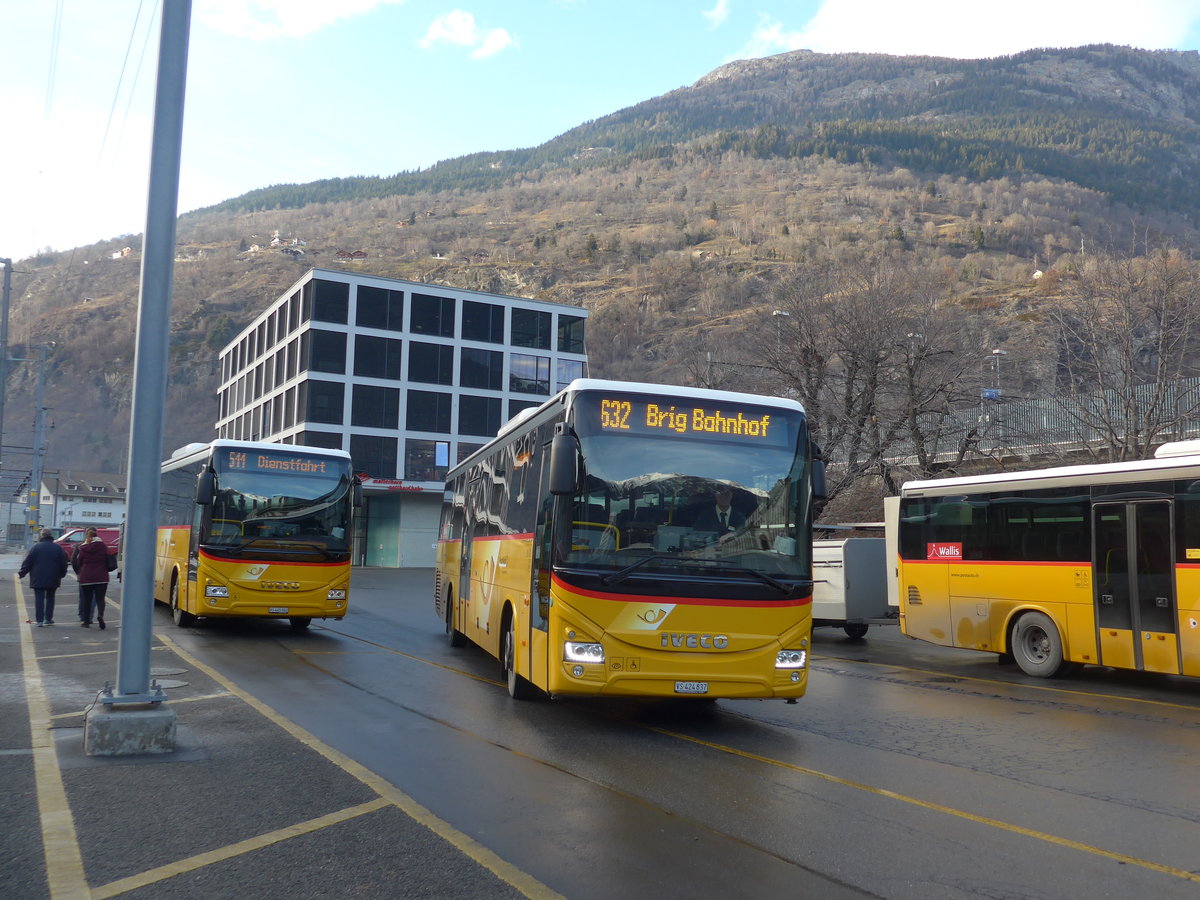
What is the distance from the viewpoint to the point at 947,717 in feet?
36.0

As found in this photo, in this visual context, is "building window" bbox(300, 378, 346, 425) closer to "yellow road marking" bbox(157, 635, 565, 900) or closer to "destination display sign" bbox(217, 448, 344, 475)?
"destination display sign" bbox(217, 448, 344, 475)

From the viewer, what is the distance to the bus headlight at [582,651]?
8953 mm

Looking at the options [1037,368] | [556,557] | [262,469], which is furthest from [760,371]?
[556,557]

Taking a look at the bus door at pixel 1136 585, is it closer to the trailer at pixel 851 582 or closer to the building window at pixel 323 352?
the trailer at pixel 851 582

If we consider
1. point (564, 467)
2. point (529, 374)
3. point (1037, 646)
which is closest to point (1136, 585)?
point (1037, 646)

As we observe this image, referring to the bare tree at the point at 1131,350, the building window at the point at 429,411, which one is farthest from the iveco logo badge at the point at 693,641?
the building window at the point at 429,411

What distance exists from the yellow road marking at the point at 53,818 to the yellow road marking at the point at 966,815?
486 cm

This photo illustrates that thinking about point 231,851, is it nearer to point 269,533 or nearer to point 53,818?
point 53,818

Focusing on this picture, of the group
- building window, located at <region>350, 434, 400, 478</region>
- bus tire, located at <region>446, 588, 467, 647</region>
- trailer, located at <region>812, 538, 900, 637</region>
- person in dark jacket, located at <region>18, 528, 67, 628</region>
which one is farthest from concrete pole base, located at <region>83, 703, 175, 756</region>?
building window, located at <region>350, 434, 400, 478</region>

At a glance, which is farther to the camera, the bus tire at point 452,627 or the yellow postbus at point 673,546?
the bus tire at point 452,627

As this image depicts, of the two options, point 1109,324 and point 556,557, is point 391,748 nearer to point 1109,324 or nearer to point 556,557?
point 556,557

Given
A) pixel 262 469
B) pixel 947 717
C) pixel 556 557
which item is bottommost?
pixel 947 717

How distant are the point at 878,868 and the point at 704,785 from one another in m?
2.04

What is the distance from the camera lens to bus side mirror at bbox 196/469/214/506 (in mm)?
17250
